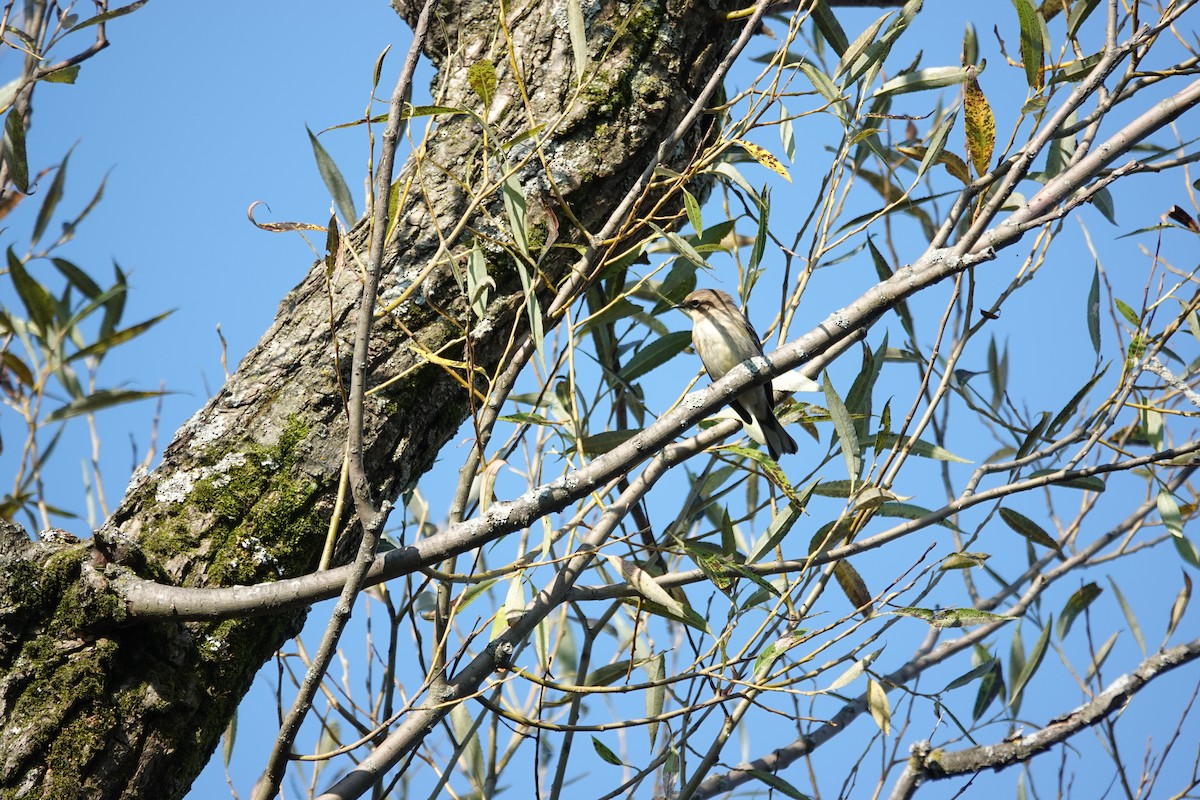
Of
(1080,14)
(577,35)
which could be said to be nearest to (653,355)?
(577,35)

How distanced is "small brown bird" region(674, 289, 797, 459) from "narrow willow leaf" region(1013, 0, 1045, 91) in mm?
1205

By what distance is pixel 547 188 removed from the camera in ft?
7.42

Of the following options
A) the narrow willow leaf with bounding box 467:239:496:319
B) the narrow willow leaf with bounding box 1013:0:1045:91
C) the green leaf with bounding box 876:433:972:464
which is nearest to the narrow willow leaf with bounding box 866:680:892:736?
the green leaf with bounding box 876:433:972:464

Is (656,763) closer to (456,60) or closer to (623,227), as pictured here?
(623,227)

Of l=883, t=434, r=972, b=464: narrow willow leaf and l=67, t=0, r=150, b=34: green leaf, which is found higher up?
l=67, t=0, r=150, b=34: green leaf

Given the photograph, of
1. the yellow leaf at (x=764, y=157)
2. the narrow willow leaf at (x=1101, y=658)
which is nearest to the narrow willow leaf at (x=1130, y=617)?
the narrow willow leaf at (x=1101, y=658)

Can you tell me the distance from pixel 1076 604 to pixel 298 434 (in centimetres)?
259

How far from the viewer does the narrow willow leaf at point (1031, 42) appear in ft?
6.91

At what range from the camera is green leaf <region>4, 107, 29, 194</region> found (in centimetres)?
220

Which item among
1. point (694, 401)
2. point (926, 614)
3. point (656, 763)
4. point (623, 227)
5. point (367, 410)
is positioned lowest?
point (656, 763)

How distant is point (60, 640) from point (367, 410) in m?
0.71

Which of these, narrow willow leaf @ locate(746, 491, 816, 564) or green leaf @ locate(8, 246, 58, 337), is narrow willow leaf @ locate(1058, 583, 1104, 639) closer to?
narrow willow leaf @ locate(746, 491, 816, 564)

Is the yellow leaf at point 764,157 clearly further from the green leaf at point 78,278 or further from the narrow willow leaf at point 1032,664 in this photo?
the green leaf at point 78,278

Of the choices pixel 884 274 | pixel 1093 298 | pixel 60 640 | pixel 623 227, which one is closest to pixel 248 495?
pixel 60 640
